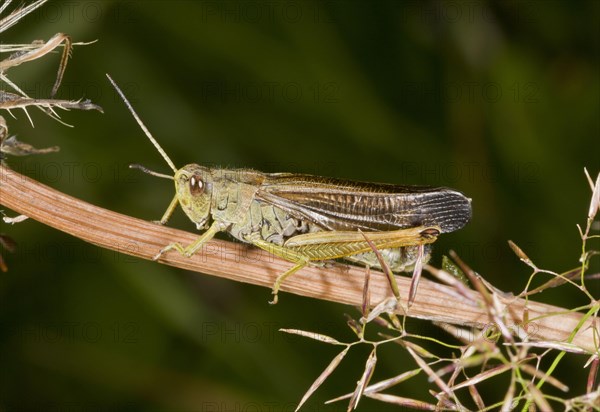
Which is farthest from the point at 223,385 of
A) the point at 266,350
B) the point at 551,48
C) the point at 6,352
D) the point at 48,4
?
the point at 551,48

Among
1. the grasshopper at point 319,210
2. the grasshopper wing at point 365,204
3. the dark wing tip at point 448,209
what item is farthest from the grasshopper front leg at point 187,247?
the dark wing tip at point 448,209

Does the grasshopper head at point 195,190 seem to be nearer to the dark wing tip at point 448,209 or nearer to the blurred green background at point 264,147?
the dark wing tip at point 448,209

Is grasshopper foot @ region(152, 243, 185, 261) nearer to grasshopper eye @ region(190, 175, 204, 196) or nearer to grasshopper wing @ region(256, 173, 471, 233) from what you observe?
grasshopper eye @ region(190, 175, 204, 196)

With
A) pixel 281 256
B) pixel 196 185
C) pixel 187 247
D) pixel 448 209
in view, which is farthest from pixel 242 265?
pixel 448 209

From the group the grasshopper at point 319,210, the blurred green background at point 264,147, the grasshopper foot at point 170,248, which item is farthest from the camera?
the blurred green background at point 264,147

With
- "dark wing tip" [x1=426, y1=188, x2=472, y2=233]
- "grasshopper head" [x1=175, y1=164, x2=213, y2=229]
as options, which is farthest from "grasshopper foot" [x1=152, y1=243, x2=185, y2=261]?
"dark wing tip" [x1=426, y1=188, x2=472, y2=233]

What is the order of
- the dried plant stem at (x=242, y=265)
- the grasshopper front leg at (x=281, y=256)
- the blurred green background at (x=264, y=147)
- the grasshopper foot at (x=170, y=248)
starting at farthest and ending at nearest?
the blurred green background at (x=264, y=147) < the grasshopper front leg at (x=281, y=256) < the grasshopper foot at (x=170, y=248) < the dried plant stem at (x=242, y=265)

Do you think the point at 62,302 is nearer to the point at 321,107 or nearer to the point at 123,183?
the point at 123,183

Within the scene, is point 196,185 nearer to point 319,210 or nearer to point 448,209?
point 319,210
